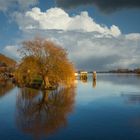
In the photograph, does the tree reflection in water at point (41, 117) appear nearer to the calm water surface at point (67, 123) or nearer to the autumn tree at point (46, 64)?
the calm water surface at point (67, 123)

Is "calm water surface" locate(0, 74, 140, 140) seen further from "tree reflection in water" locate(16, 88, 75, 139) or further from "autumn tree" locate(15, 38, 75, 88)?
"autumn tree" locate(15, 38, 75, 88)

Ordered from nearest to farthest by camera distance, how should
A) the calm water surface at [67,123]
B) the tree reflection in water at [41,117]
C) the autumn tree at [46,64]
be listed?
the calm water surface at [67,123]
the tree reflection in water at [41,117]
the autumn tree at [46,64]

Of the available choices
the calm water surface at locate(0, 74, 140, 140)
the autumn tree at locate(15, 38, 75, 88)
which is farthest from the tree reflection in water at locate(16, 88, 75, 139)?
the autumn tree at locate(15, 38, 75, 88)

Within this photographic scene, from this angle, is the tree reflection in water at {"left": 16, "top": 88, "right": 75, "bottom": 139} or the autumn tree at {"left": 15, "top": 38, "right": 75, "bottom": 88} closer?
the tree reflection in water at {"left": 16, "top": 88, "right": 75, "bottom": 139}

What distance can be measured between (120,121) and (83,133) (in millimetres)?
4910

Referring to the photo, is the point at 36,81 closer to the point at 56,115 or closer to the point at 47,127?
the point at 56,115

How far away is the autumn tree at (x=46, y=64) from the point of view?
49.1 m

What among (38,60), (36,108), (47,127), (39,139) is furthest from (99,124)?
(38,60)

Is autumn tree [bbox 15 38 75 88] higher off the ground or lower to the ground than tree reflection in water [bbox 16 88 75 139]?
higher

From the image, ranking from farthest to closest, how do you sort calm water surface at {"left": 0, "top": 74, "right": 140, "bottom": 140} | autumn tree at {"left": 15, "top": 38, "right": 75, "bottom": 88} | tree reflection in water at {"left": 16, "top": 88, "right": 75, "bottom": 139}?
autumn tree at {"left": 15, "top": 38, "right": 75, "bottom": 88} < tree reflection in water at {"left": 16, "top": 88, "right": 75, "bottom": 139} < calm water surface at {"left": 0, "top": 74, "right": 140, "bottom": 140}

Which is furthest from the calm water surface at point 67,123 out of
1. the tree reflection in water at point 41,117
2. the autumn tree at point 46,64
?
the autumn tree at point 46,64

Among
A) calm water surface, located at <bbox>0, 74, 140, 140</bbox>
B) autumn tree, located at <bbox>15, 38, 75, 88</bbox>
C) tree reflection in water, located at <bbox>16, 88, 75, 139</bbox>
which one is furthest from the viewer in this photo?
autumn tree, located at <bbox>15, 38, 75, 88</bbox>

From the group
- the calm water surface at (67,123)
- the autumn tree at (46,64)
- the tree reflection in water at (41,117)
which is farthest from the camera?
the autumn tree at (46,64)

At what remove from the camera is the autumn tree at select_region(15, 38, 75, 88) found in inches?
1934
